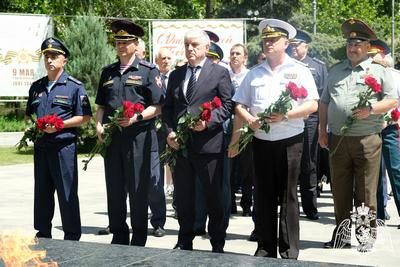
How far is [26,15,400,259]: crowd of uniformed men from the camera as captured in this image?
667 cm

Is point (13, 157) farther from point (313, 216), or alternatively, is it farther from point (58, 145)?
point (58, 145)

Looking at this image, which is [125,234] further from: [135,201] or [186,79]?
[186,79]

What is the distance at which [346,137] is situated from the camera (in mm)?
7172

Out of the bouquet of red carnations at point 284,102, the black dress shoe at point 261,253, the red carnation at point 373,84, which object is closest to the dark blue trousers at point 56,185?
the black dress shoe at point 261,253

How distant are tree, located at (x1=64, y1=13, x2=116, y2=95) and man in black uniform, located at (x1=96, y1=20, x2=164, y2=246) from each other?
1567cm

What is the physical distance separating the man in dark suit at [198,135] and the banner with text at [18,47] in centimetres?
1672

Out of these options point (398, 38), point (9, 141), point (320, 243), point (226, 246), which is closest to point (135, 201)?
point (226, 246)

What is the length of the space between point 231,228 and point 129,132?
219 cm

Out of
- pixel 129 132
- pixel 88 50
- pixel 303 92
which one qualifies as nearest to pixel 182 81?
pixel 129 132

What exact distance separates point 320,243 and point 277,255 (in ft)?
3.65

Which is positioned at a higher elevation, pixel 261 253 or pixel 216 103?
pixel 216 103

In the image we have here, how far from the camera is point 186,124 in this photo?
22.4 ft

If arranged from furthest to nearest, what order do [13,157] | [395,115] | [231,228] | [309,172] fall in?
[13,157]
[309,172]
[231,228]
[395,115]

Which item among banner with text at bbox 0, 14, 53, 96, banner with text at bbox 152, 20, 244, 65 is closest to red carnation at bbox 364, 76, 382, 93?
banner with text at bbox 152, 20, 244, 65
